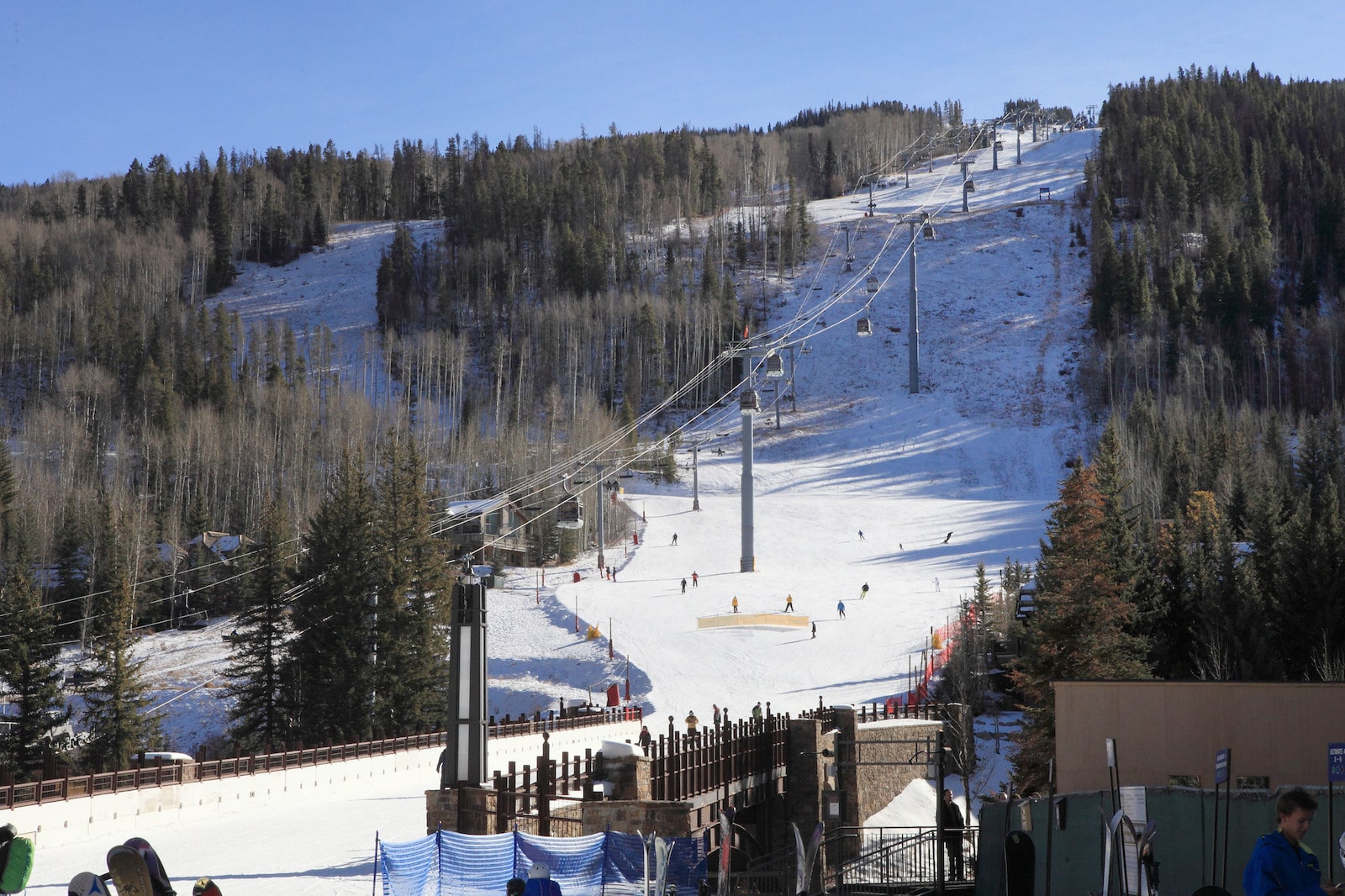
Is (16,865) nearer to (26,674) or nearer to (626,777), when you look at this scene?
(626,777)

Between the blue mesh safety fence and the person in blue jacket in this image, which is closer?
the person in blue jacket

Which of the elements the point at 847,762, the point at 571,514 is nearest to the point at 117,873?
the point at 847,762

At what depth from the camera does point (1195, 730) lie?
16719mm

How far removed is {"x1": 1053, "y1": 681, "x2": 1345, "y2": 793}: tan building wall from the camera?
16141 mm

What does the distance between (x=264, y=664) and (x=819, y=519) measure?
33.8 m

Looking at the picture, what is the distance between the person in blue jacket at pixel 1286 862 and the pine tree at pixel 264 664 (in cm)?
3505

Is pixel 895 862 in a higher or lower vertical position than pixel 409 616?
lower

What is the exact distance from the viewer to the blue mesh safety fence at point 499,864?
1069 cm

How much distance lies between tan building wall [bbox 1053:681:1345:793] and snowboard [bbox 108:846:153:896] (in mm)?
13466

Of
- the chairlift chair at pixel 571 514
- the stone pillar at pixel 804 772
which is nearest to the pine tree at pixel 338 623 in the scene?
the chairlift chair at pixel 571 514

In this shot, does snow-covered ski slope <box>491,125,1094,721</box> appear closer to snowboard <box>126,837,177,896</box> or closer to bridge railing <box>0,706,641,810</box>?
bridge railing <box>0,706,641,810</box>

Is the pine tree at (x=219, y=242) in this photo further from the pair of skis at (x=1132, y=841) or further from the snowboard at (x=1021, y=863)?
the pair of skis at (x=1132, y=841)

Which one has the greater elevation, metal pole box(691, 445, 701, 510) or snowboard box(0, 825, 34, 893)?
snowboard box(0, 825, 34, 893)

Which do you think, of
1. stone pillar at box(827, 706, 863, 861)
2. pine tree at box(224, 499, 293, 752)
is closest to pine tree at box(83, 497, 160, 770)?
pine tree at box(224, 499, 293, 752)
